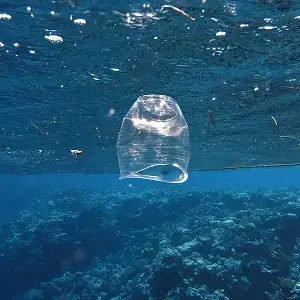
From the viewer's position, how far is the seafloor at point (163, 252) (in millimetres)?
11852

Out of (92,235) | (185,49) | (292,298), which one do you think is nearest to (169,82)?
(185,49)

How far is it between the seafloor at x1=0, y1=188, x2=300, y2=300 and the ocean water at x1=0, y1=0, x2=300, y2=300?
0.24 feet

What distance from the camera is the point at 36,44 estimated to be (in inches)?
325

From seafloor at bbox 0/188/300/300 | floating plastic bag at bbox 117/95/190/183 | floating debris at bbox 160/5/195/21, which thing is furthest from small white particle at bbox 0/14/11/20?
seafloor at bbox 0/188/300/300

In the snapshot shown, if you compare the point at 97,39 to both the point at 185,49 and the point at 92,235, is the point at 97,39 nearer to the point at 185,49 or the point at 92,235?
the point at 185,49

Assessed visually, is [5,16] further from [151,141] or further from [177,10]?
[151,141]

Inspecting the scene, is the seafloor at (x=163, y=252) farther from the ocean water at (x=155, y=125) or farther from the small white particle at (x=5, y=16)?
the small white particle at (x=5, y=16)

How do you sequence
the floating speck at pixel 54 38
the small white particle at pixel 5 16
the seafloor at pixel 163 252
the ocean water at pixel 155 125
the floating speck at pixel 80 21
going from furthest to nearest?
the seafloor at pixel 163 252 → the floating speck at pixel 54 38 → the ocean water at pixel 155 125 → the floating speck at pixel 80 21 → the small white particle at pixel 5 16

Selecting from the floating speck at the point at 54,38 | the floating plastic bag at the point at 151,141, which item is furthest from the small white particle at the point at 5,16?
the floating plastic bag at the point at 151,141

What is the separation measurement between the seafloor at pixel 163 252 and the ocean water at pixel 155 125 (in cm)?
7

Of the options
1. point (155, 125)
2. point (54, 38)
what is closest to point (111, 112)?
point (155, 125)

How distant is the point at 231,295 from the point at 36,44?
1129 cm

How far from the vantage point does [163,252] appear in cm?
1277

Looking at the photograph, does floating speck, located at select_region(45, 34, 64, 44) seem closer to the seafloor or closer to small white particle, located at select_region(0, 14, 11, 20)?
small white particle, located at select_region(0, 14, 11, 20)
